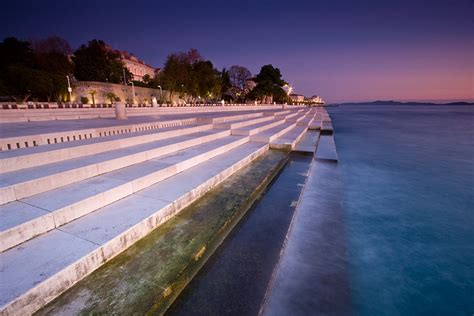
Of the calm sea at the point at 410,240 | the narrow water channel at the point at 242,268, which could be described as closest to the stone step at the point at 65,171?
the narrow water channel at the point at 242,268

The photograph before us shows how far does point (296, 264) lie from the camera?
3.29 meters

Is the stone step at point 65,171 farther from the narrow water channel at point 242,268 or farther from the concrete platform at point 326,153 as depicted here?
the concrete platform at point 326,153

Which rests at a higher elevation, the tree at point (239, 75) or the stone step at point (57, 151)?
the tree at point (239, 75)

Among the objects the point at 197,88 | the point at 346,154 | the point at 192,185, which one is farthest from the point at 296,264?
the point at 197,88

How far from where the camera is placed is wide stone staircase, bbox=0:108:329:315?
2006 mm

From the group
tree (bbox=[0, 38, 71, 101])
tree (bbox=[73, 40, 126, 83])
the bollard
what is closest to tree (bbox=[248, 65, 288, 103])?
tree (bbox=[73, 40, 126, 83])

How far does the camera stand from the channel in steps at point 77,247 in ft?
6.01

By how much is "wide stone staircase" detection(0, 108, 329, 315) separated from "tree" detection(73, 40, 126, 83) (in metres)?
56.4

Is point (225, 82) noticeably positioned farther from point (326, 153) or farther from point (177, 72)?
point (326, 153)

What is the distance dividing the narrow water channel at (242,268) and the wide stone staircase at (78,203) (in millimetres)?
1031

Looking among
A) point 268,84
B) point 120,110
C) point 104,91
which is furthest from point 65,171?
point 268,84

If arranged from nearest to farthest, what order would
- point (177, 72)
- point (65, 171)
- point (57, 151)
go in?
point (65, 171) < point (57, 151) < point (177, 72)

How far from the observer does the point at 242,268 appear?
8.69ft

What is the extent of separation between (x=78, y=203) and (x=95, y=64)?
59860 mm
